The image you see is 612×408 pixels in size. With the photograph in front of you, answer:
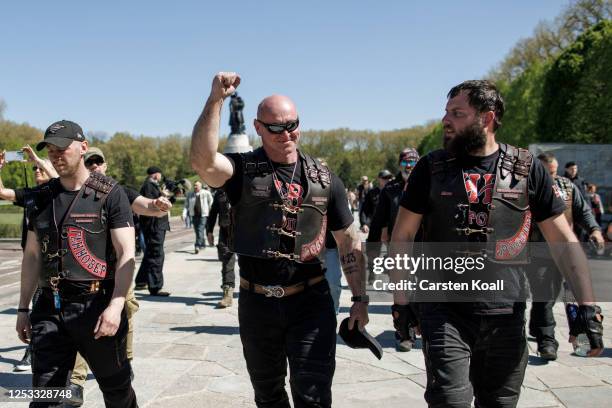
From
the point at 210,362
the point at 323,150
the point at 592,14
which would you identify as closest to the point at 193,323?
the point at 210,362

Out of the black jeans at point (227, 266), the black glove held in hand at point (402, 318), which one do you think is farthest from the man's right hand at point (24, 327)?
the black jeans at point (227, 266)

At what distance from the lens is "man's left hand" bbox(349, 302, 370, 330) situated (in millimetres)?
3398

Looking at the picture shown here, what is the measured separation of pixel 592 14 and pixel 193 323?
4243 centimetres

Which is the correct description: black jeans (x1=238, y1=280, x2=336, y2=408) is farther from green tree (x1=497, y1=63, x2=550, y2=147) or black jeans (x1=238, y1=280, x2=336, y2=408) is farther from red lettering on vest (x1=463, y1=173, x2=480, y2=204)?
green tree (x1=497, y1=63, x2=550, y2=147)

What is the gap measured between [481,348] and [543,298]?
3.10 meters

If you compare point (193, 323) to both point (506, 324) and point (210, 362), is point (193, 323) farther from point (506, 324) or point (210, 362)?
point (506, 324)

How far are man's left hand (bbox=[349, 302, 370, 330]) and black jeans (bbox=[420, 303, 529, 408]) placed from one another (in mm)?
346

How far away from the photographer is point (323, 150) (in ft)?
340

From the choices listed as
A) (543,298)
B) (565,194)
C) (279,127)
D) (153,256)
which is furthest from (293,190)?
(153,256)

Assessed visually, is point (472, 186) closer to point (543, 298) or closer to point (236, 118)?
point (543, 298)

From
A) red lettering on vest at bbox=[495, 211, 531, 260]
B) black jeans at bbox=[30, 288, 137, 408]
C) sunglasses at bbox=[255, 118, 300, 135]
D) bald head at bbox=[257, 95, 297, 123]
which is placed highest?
bald head at bbox=[257, 95, 297, 123]

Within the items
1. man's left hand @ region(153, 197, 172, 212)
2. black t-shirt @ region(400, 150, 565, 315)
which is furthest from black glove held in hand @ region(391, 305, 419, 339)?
man's left hand @ region(153, 197, 172, 212)

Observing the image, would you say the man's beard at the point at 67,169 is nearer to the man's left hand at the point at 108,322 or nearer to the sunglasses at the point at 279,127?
the man's left hand at the point at 108,322

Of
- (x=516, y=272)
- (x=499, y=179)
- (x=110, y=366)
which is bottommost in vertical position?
(x=110, y=366)
